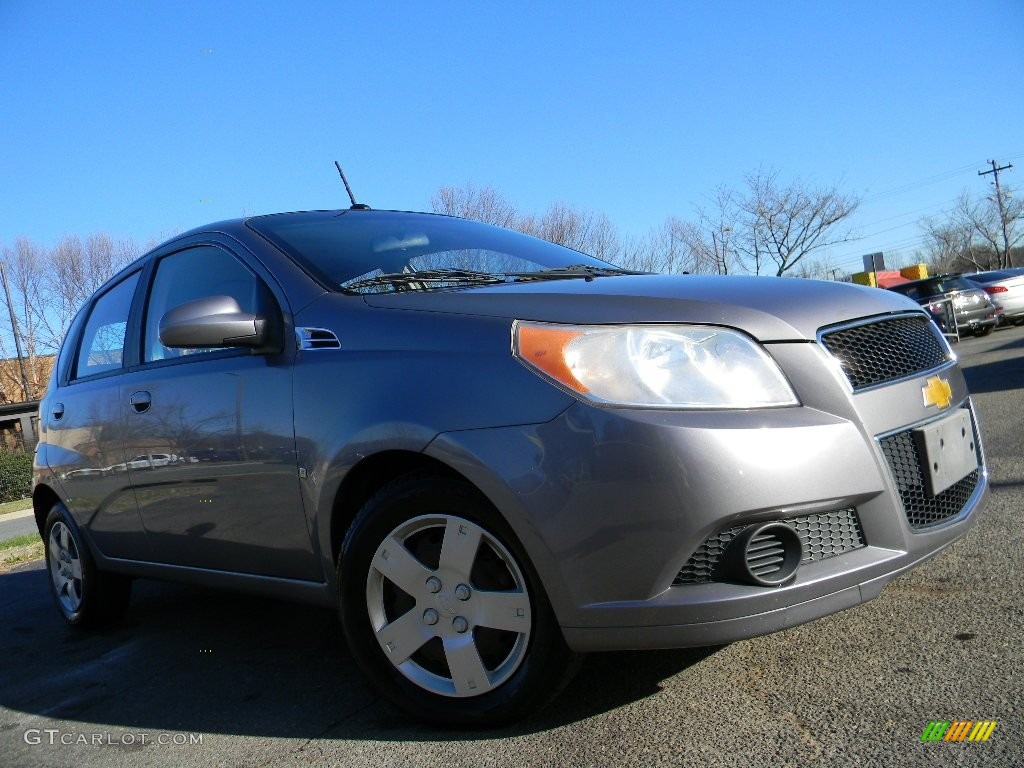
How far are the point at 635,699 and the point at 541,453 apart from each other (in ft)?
2.80

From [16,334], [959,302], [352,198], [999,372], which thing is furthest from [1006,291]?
[16,334]

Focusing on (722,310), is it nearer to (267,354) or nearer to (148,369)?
(267,354)

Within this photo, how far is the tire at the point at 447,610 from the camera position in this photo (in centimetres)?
243

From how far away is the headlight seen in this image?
2268 millimetres

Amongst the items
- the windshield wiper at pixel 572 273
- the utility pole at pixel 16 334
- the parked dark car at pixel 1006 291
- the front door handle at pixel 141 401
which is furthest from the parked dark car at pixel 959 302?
the utility pole at pixel 16 334

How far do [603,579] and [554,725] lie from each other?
0.54 m

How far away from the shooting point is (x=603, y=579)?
226cm

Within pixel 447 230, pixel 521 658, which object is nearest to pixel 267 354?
pixel 447 230

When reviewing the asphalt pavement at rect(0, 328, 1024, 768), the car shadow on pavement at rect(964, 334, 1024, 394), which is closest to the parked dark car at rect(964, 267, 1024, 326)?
the car shadow on pavement at rect(964, 334, 1024, 394)

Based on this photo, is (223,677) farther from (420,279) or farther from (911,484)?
(911,484)

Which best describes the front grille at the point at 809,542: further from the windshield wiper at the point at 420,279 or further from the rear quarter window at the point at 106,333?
the rear quarter window at the point at 106,333

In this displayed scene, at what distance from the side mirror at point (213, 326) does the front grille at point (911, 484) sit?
6.35 ft

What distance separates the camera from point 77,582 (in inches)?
180

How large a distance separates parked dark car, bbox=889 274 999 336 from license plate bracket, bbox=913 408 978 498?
52.9 ft
